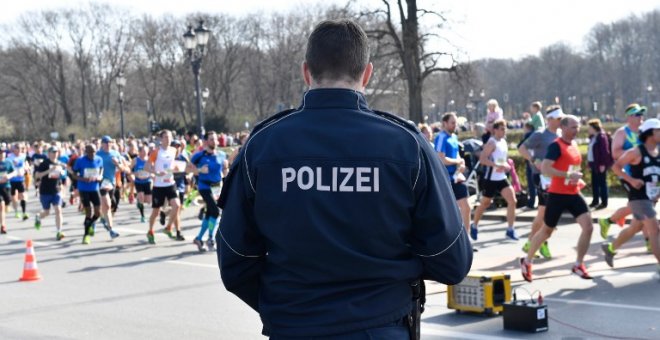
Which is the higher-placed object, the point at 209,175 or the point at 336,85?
the point at 336,85

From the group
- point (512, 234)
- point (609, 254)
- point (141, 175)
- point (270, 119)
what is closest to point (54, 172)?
point (141, 175)

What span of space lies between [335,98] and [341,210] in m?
0.37

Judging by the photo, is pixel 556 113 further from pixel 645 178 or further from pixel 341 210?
pixel 341 210

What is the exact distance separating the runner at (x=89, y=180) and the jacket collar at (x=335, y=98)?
1439cm

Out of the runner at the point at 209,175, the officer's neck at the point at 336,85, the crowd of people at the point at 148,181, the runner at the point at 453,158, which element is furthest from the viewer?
the crowd of people at the point at 148,181

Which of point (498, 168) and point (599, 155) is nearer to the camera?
point (498, 168)

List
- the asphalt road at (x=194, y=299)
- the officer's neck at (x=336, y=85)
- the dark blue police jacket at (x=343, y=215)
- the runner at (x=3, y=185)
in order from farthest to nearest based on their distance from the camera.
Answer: the runner at (x=3, y=185), the asphalt road at (x=194, y=299), the officer's neck at (x=336, y=85), the dark blue police jacket at (x=343, y=215)

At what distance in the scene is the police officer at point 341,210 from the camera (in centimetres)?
299

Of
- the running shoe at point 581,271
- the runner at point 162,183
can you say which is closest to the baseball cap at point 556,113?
the running shoe at point 581,271

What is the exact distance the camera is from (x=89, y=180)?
17000 mm

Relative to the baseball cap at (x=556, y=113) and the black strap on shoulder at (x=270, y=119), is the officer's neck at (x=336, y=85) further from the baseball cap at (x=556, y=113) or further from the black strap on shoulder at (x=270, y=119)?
the baseball cap at (x=556, y=113)

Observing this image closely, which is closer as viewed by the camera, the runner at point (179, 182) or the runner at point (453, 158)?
the runner at point (453, 158)

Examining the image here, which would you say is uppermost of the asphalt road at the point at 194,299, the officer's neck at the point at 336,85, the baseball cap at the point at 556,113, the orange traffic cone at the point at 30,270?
the baseball cap at the point at 556,113

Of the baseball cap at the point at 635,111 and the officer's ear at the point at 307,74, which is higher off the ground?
the baseball cap at the point at 635,111
